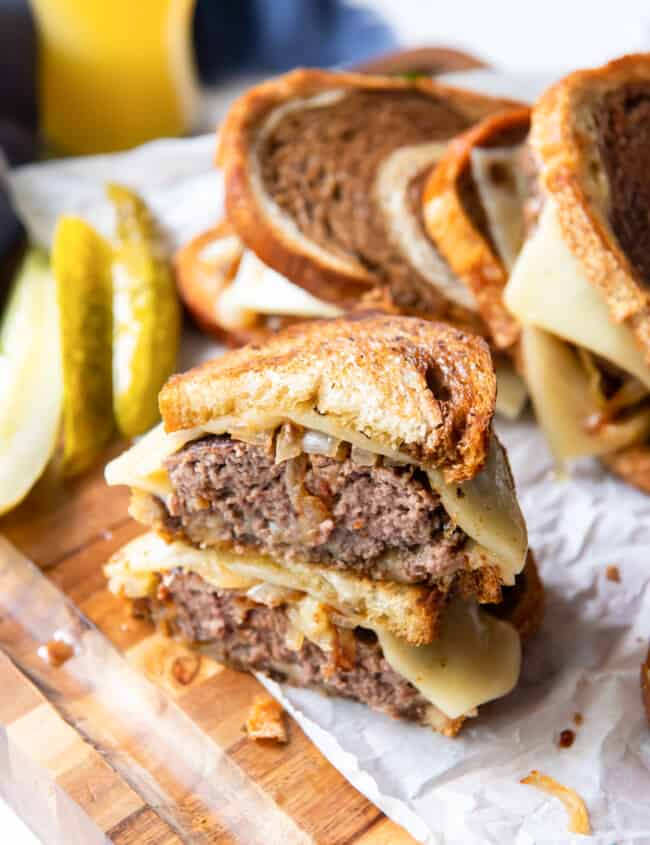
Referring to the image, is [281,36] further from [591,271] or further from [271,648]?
[271,648]

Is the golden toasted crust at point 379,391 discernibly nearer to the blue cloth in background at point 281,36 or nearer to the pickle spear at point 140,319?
the pickle spear at point 140,319

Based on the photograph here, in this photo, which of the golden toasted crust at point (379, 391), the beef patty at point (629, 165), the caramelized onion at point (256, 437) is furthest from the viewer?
the beef patty at point (629, 165)

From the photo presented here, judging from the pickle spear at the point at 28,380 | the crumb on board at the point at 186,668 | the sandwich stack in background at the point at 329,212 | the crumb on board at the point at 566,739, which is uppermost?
the sandwich stack in background at the point at 329,212

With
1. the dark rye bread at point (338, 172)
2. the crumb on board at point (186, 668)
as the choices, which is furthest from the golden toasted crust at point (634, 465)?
the crumb on board at point (186, 668)

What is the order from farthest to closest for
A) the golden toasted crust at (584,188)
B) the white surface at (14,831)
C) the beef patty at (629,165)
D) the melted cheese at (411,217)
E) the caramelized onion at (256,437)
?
the melted cheese at (411,217) < the beef patty at (629,165) < the golden toasted crust at (584,188) < the white surface at (14,831) < the caramelized onion at (256,437)

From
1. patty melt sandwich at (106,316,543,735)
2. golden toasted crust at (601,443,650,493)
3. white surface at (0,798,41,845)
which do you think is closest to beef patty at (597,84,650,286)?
golden toasted crust at (601,443,650,493)

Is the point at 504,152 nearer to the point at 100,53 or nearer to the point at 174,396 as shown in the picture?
the point at 174,396

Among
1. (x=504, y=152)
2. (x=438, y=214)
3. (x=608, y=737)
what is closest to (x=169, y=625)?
(x=608, y=737)
